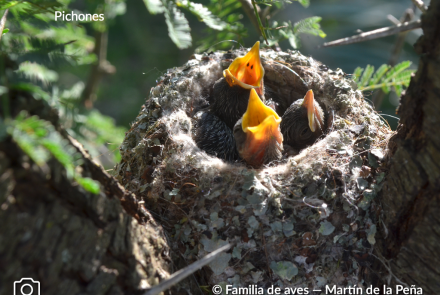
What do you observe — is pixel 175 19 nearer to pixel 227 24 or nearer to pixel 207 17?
pixel 207 17

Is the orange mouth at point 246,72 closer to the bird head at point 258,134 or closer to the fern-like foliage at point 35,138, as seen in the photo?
the bird head at point 258,134

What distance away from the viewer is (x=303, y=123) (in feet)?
6.93

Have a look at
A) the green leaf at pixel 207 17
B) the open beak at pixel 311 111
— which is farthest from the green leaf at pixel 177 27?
the open beak at pixel 311 111

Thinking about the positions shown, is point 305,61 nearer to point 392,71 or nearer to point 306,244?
point 392,71

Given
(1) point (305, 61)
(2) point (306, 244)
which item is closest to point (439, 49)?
(2) point (306, 244)

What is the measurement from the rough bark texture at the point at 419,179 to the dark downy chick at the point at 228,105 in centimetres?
103

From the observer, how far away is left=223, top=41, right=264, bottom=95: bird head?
2098 millimetres

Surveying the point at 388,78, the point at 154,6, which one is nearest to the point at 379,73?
the point at 388,78

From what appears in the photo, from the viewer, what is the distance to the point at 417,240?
1125mm

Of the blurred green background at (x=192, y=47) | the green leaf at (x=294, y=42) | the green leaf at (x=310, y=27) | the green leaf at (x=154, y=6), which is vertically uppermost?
the green leaf at (x=154, y=6)

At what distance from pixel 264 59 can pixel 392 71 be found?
0.74 metres

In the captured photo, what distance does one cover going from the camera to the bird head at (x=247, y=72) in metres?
2.10

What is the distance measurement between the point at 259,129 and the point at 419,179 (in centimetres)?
90

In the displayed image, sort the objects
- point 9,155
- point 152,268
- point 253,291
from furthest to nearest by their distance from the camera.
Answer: point 253,291, point 152,268, point 9,155
